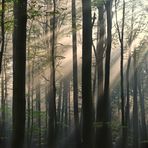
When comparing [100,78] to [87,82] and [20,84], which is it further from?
[20,84]

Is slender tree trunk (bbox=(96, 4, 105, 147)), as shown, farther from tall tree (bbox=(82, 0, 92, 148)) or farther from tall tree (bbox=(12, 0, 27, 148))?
tall tree (bbox=(12, 0, 27, 148))

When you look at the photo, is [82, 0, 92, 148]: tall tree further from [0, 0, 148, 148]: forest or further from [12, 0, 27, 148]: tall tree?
[12, 0, 27, 148]: tall tree

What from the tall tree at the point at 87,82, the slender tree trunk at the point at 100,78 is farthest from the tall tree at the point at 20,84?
A: the slender tree trunk at the point at 100,78

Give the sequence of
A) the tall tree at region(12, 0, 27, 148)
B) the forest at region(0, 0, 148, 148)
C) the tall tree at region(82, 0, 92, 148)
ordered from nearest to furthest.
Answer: the tall tree at region(12, 0, 27, 148) → the forest at region(0, 0, 148, 148) → the tall tree at region(82, 0, 92, 148)

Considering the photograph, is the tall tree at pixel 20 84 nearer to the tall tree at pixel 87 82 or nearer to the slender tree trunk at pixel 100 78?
the tall tree at pixel 87 82

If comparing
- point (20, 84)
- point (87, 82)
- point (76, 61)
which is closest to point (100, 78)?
point (76, 61)

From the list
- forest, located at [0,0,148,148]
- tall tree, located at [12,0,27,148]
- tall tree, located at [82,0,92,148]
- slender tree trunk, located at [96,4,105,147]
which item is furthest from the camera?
slender tree trunk, located at [96,4,105,147]

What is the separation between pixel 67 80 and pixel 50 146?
18.5 metres

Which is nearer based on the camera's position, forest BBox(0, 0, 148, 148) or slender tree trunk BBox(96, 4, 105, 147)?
forest BBox(0, 0, 148, 148)

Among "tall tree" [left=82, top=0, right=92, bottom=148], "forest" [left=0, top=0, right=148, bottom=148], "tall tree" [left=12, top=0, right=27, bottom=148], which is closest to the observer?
"tall tree" [left=12, top=0, right=27, bottom=148]

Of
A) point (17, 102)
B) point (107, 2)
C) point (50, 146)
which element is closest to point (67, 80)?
point (50, 146)

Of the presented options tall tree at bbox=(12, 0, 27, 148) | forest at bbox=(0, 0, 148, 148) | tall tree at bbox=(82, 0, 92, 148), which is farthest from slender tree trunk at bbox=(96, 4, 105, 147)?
tall tree at bbox=(12, 0, 27, 148)

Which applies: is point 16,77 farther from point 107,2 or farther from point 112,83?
point 112,83

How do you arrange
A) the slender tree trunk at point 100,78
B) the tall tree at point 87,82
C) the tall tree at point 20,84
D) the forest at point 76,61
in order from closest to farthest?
1. the tall tree at point 20,84
2. the forest at point 76,61
3. the tall tree at point 87,82
4. the slender tree trunk at point 100,78
